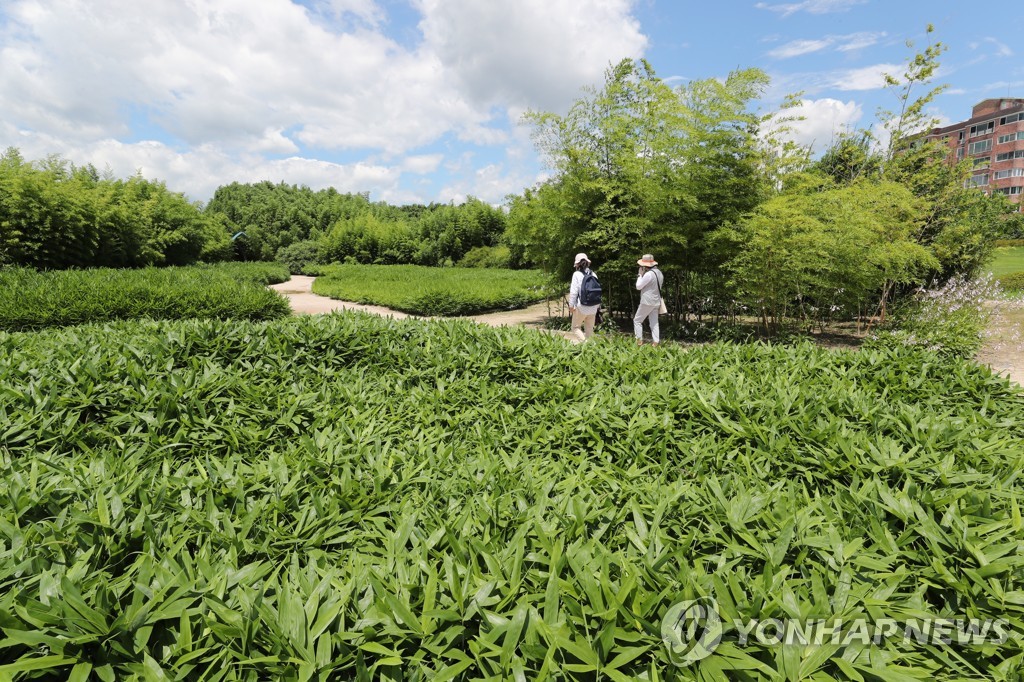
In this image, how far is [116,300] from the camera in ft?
22.9

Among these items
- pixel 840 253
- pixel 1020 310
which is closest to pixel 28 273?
pixel 840 253

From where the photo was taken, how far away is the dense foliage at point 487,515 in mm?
1108

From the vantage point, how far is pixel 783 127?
8523 millimetres

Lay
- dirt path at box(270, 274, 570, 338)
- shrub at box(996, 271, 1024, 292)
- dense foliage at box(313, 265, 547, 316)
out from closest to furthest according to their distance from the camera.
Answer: dirt path at box(270, 274, 570, 338)
dense foliage at box(313, 265, 547, 316)
shrub at box(996, 271, 1024, 292)

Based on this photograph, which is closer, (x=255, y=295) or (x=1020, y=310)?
(x=255, y=295)

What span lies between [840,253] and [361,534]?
761cm

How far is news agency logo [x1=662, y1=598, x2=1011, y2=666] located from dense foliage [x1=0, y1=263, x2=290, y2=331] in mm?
6837

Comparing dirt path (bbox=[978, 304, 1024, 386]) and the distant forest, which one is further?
the distant forest

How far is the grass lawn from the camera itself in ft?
59.4

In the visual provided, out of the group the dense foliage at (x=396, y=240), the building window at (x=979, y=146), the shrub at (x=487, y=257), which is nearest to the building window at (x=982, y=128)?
the building window at (x=979, y=146)

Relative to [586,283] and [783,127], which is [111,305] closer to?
[586,283]

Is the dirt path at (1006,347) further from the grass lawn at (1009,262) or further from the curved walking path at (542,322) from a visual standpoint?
the grass lawn at (1009,262)

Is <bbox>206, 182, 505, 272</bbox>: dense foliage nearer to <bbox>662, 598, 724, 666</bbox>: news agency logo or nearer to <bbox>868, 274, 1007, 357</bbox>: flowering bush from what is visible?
<bbox>868, 274, 1007, 357</bbox>: flowering bush

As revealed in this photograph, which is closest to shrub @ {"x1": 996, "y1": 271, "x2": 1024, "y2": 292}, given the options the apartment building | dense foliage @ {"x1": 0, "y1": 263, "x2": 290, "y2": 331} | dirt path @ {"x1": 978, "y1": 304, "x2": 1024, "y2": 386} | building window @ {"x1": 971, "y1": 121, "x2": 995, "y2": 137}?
dirt path @ {"x1": 978, "y1": 304, "x2": 1024, "y2": 386}
